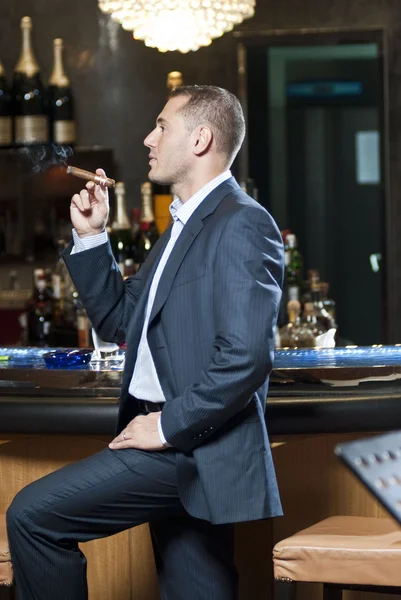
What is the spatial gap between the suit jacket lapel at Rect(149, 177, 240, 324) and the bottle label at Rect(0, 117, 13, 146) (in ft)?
10.8

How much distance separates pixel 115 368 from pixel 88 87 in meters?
3.30

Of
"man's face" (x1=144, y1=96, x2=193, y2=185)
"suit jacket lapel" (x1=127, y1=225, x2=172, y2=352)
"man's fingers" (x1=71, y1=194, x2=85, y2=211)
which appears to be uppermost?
"man's face" (x1=144, y1=96, x2=193, y2=185)

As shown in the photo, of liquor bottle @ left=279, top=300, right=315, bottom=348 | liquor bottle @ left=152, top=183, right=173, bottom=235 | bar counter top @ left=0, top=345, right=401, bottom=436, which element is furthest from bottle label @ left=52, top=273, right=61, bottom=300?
bar counter top @ left=0, top=345, right=401, bottom=436

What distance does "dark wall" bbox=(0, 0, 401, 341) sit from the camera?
5.71 meters

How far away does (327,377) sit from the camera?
254 cm

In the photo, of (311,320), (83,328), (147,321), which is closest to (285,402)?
(147,321)

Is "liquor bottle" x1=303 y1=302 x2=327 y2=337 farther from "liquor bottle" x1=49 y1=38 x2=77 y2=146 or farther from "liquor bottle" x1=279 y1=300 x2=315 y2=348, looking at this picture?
"liquor bottle" x1=49 y1=38 x2=77 y2=146

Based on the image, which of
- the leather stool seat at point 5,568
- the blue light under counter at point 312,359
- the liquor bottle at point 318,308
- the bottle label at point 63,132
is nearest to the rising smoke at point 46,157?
the bottle label at point 63,132

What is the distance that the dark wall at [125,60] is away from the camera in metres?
5.71

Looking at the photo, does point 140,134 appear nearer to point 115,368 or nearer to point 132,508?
point 115,368

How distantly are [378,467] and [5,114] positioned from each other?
14.9 ft

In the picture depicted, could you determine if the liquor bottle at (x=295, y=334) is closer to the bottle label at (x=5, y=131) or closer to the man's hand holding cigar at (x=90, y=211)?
the man's hand holding cigar at (x=90, y=211)

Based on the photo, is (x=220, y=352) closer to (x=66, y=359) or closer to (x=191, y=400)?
(x=191, y=400)

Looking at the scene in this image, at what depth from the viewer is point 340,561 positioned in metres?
2.13
